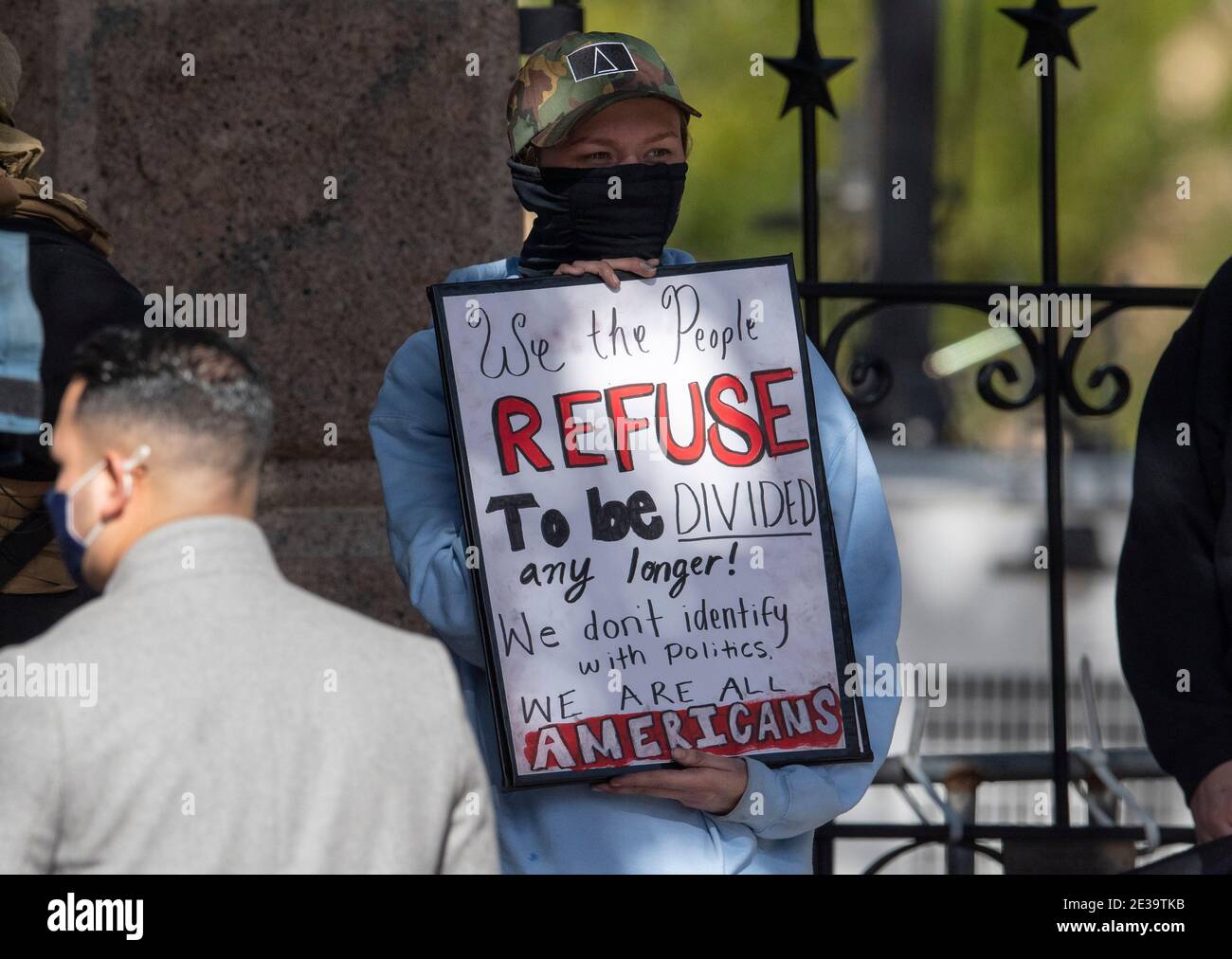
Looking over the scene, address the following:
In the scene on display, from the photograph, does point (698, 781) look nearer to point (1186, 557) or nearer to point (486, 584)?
point (486, 584)

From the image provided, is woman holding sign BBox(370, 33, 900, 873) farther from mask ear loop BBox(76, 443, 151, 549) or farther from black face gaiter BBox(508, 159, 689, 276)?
mask ear loop BBox(76, 443, 151, 549)

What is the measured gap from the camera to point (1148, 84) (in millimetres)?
20016

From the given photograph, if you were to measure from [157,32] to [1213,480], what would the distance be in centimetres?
247

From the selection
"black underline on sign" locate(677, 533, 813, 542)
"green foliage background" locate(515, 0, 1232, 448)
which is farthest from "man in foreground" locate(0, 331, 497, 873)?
"green foliage background" locate(515, 0, 1232, 448)

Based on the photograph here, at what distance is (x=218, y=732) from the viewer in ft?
6.83

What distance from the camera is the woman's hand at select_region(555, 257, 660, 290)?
2.79 m

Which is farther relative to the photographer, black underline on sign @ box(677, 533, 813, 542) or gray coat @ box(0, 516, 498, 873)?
black underline on sign @ box(677, 533, 813, 542)

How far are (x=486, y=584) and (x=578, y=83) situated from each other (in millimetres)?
817

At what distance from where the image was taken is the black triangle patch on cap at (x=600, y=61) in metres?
2.75

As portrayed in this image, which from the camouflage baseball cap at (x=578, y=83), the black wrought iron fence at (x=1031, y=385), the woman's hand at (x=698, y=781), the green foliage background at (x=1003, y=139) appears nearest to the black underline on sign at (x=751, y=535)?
the woman's hand at (x=698, y=781)

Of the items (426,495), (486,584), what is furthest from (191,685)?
(426,495)

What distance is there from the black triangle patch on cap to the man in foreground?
2.89 feet
